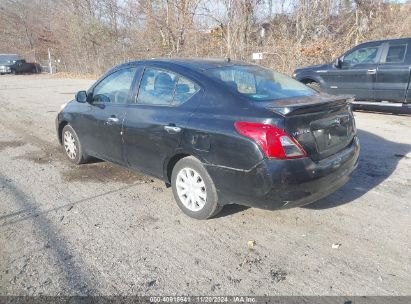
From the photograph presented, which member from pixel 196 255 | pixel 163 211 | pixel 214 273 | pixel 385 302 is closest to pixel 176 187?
pixel 163 211

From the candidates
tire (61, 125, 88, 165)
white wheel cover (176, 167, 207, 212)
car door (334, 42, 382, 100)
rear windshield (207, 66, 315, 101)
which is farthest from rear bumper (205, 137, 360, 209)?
car door (334, 42, 382, 100)

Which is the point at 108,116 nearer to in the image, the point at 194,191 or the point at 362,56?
the point at 194,191

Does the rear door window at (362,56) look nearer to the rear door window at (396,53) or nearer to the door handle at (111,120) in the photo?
the rear door window at (396,53)

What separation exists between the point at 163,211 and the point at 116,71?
2019 millimetres

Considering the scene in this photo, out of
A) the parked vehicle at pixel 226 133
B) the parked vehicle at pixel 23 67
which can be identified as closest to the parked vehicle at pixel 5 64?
the parked vehicle at pixel 23 67

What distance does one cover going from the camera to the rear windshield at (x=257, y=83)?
3.67 meters

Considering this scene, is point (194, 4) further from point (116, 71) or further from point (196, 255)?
point (196, 255)

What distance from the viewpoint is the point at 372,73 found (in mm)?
9180

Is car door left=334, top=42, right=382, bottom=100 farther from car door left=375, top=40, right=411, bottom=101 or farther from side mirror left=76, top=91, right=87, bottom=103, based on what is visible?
side mirror left=76, top=91, right=87, bottom=103

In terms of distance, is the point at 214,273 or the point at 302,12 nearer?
the point at 214,273

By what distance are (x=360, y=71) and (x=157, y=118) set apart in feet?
23.9

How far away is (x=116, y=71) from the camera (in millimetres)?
4832

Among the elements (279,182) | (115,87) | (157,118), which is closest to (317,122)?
(279,182)

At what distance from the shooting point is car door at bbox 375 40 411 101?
867cm
